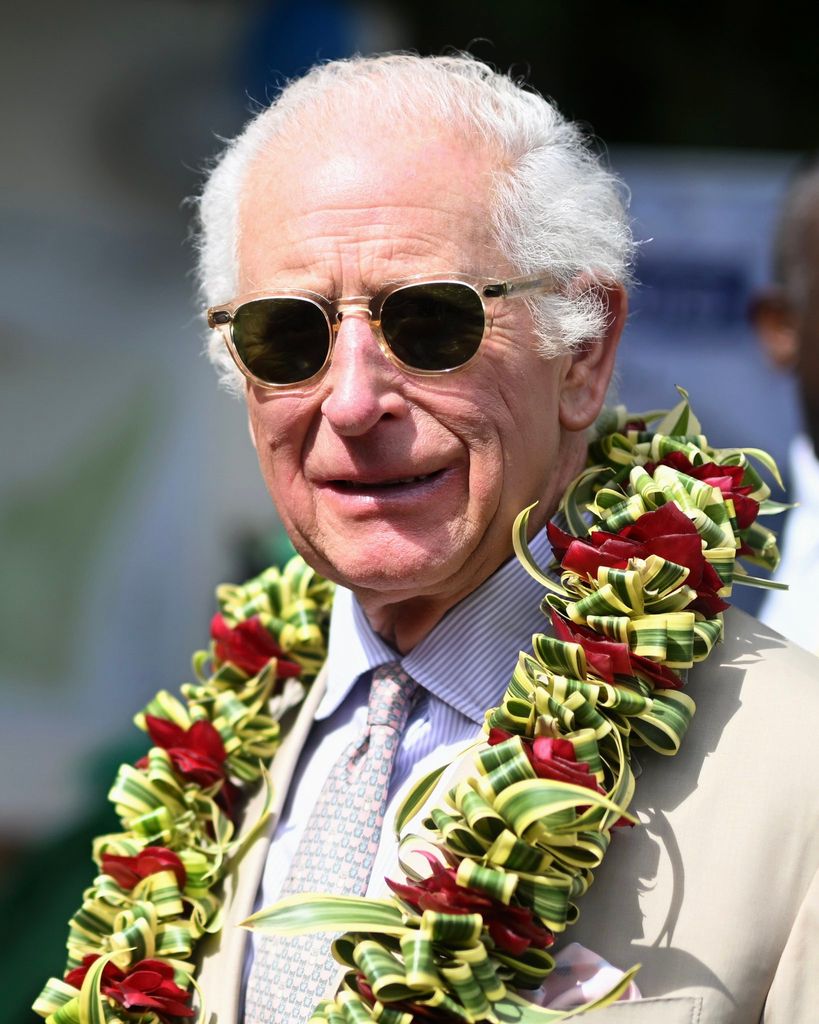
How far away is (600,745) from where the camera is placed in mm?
1889

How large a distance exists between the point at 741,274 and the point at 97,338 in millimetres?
2796

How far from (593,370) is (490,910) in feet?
3.29

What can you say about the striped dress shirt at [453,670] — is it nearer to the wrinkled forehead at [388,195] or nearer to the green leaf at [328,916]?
the green leaf at [328,916]

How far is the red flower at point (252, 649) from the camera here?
2.62m

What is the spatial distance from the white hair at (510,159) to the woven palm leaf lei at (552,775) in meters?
0.40

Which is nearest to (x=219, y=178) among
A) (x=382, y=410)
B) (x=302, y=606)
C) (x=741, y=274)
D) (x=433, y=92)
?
(x=433, y=92)

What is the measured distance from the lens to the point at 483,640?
220 cm

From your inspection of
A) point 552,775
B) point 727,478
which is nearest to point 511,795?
point 552,775

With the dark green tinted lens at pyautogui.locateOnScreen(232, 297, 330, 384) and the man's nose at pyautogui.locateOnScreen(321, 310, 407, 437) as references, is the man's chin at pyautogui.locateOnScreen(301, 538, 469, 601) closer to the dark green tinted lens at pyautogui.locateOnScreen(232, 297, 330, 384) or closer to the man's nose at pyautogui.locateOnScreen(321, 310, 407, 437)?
the man's nose at pyautogui.locateOnScreen(321, 310, 407, 437)

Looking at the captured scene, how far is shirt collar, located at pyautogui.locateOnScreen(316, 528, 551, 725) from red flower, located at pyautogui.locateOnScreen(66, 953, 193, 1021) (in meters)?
0.65

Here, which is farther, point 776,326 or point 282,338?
point 776,326

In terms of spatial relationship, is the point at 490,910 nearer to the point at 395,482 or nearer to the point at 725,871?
the point at 725,871

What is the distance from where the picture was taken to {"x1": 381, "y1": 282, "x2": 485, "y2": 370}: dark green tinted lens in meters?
2.08

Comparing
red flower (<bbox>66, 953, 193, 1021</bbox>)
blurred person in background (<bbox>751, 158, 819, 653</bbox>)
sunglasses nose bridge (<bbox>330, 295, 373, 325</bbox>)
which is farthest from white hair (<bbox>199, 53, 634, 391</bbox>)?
blurred person in background (<bbox>751, 158, 819, 653</bbox>)
